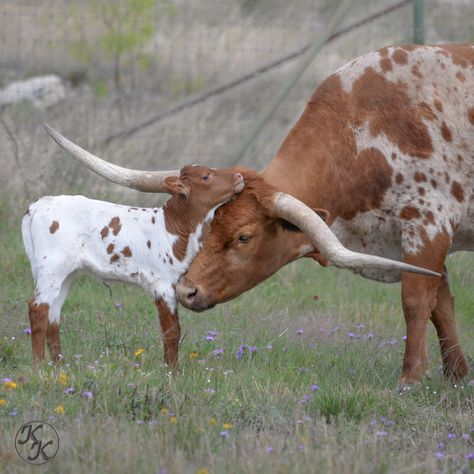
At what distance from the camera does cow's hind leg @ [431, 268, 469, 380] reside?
638cm

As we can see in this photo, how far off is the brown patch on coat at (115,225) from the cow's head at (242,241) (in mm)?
496

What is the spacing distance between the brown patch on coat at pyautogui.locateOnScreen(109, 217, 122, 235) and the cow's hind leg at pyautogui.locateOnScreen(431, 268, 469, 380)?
1.97 meters

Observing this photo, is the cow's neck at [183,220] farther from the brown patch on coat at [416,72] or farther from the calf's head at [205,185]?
the brown patch on coat at [416,72]

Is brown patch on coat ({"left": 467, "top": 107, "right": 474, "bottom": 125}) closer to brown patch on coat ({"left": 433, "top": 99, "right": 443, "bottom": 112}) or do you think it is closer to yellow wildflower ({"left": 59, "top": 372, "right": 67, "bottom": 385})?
brown patch on coat ({"left": 433, "top": 99, "right": 443, "bottom": 112})

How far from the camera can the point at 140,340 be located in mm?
6270

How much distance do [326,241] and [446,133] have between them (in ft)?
3.89

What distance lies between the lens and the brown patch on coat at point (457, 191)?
19.4 feet

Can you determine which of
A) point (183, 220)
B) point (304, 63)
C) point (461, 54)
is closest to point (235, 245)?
point (183, 220)

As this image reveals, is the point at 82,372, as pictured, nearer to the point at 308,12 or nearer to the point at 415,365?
the point at 415,365

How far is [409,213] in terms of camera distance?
19.4 feet

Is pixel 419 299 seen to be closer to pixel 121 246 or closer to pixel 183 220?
pixel 183 220

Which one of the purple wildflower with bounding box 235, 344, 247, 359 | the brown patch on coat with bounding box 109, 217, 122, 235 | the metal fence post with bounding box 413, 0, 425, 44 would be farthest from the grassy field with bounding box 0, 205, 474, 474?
the metal fence post with bounding box 413, 0, 425, 44

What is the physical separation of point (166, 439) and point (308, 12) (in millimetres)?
8252

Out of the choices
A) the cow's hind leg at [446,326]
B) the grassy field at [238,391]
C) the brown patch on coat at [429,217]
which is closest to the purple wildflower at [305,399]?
the grassy field at [238,391]
